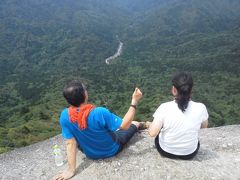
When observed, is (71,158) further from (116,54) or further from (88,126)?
(116,54)

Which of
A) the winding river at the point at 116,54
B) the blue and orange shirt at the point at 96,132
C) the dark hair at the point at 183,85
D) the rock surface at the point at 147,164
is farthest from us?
the winding river at the point at 116,54

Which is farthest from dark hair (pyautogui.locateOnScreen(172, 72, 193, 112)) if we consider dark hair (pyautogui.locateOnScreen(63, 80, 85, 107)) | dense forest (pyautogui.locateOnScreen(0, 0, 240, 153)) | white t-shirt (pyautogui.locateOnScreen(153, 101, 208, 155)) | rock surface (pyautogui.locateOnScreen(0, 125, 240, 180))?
dense forest (pyautogui.locateOnScreen(0, 0, 240, 153))

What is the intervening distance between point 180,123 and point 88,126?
1851 millimetres

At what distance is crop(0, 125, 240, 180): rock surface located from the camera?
23.8ft

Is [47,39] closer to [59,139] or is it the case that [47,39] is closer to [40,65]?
[40,65]

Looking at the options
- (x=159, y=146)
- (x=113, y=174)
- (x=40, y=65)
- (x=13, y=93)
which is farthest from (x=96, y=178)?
(x=40, y=65)

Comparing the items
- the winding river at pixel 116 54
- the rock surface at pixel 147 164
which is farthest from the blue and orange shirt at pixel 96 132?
the winding river at pixel 116 54

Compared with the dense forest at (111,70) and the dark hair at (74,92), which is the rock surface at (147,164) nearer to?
the dark hair at (74,92)

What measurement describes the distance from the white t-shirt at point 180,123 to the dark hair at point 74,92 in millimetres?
1546

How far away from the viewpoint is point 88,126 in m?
7.05

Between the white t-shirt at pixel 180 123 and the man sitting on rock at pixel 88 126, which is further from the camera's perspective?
the white t-shirt at pixel 180 123

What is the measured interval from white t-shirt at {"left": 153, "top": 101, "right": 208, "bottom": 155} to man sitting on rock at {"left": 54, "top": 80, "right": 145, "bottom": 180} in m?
0.61

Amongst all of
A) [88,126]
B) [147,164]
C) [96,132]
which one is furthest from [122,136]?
[88,126]

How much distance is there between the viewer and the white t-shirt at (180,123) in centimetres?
695
